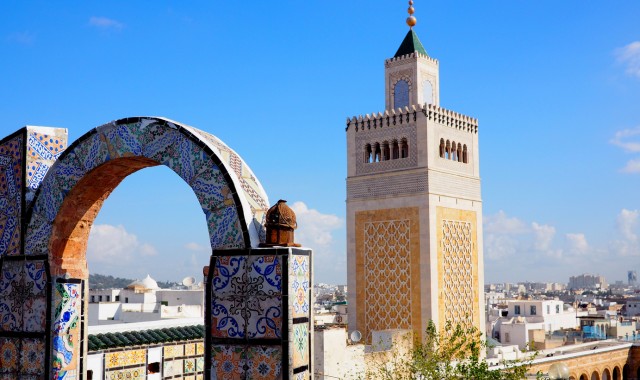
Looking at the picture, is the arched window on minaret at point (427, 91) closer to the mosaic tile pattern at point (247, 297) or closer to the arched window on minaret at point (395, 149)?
the arched window on minaret at point (395, 149)

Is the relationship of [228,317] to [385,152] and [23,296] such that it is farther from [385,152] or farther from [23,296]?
[385,152]

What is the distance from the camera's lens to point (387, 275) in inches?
587

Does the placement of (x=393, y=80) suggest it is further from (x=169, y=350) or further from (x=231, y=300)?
(x=231, y=300)

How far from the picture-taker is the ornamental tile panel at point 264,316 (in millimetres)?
3578

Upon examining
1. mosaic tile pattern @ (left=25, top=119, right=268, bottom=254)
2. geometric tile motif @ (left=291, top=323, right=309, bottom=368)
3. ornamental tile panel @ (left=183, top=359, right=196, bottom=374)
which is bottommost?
ornamental tile panel @ (left=183, top=359, right=196, bottom=374)

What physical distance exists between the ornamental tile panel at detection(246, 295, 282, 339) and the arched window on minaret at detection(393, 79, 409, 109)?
39.4 feet

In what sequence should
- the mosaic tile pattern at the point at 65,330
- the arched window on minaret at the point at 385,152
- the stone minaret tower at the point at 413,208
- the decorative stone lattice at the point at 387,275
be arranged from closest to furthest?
the mosaic tile pattern at the point at 65,330, the stone minaret tower at the point at 413,208, the decorative stone lattice at the point at 387,275, the arched window on minaret at the point at 385,152

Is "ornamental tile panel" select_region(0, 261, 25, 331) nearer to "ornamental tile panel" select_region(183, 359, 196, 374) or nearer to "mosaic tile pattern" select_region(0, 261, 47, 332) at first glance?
"mosaic tile pattern" select_region(0, 261, 47, 332)

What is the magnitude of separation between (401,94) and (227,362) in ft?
40.1

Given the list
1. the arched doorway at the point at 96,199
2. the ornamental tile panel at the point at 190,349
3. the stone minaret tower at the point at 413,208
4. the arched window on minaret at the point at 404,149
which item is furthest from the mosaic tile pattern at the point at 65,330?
the arched window on minaret at the point at 404,149

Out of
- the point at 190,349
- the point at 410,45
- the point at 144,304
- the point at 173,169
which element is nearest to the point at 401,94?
the point at 410,45

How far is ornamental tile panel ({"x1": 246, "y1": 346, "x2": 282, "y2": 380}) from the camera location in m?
3.55

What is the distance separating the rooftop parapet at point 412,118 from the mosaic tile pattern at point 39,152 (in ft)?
34.5

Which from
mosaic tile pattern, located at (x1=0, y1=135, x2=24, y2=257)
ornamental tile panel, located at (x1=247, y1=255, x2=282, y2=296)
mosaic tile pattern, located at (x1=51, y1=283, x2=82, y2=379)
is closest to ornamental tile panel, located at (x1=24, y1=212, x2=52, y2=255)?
mosaic tile pattern, located at (x1=0, y1=135, x2=24, y2=257)
